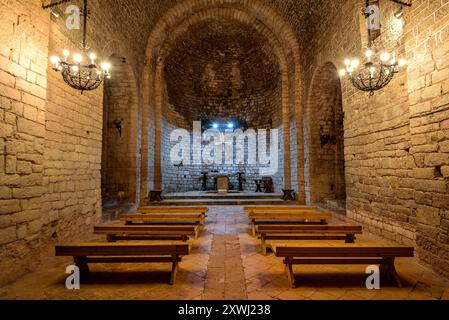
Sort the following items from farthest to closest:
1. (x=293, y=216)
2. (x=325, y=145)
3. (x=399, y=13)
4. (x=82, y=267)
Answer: (x=325, y=145) < (x=293, y=216) < (x=399, y=13) < (x=82, y=267)

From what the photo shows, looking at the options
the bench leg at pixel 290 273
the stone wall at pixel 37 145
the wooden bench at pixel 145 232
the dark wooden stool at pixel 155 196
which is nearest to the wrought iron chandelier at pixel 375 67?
the bench leg at pixel 290 273

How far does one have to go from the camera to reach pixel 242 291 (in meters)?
2.48

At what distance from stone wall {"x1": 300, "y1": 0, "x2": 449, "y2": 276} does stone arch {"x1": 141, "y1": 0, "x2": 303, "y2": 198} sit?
2.71m

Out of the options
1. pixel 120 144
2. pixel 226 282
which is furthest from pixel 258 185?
pixel 226 282

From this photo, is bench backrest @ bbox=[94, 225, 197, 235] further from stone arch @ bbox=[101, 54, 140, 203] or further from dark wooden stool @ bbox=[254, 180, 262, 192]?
dark wooden stool @ bbox=[254, 180, 262, 192]

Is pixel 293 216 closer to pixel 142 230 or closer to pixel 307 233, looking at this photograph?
pixel 307 233

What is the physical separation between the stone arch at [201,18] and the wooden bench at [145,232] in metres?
4.84

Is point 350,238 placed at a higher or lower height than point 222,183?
lower

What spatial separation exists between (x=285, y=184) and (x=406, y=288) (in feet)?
22.8

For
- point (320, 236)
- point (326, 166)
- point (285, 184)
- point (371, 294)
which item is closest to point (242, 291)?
point (371, 294)

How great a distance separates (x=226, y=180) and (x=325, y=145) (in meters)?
4.17

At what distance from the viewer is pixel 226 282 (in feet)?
8.82

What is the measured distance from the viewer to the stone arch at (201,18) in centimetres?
876

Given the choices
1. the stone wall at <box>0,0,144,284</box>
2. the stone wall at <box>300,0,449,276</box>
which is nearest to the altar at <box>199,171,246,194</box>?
the stone wall at <box>300,0,449,276</box>
